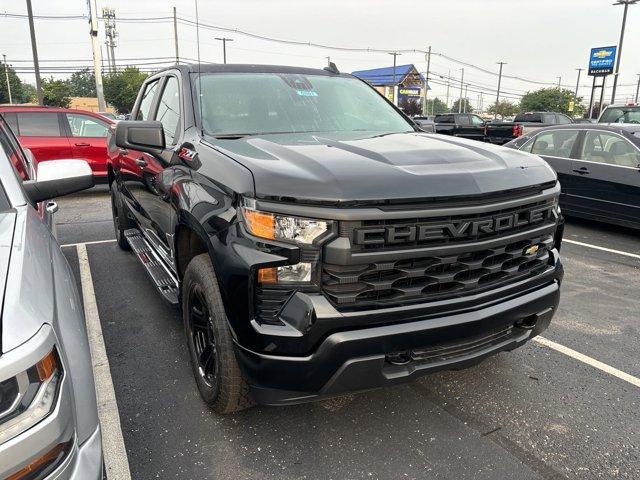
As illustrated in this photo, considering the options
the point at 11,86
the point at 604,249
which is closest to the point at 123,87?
the point at 11,86

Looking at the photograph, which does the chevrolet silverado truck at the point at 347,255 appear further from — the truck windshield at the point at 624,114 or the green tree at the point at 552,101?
the green tree at the point at 552,101

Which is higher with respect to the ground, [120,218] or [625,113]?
[625,113]

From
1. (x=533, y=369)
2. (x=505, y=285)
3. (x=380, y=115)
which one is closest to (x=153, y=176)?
(x=380, y=115)

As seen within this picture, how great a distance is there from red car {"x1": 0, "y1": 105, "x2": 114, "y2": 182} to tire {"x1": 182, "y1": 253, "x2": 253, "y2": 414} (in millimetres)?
8073

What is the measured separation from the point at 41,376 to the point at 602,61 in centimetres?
3778

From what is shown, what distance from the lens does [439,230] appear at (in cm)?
221

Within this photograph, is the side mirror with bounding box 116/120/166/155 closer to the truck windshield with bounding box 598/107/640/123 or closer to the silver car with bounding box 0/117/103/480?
the silver car with bounding box 0/117/103/480

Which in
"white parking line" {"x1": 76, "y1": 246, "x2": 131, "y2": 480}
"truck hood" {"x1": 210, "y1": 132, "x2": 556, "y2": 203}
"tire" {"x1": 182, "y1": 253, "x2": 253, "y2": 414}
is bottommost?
"white parking line" {"x1": 76, "y1": 246, "x2": 131, "y2": 480}

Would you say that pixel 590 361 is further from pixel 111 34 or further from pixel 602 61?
pixel 111 34

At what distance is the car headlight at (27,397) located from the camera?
128 centimetres

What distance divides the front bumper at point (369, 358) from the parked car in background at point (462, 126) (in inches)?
700

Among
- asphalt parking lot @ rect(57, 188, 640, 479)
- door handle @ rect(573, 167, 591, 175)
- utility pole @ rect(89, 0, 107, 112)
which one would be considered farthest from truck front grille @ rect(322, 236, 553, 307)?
utility pole @ rect(89, 0, 107, 112)

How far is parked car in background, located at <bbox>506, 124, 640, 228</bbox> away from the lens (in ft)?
22.2

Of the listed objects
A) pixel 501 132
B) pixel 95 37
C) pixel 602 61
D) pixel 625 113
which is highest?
pixel 602 61
